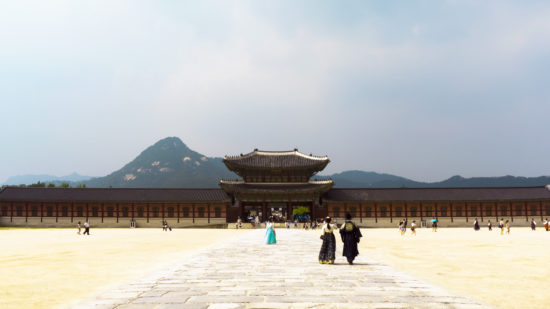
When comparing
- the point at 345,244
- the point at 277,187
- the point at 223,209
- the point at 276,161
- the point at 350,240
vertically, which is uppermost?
the point at 276,161

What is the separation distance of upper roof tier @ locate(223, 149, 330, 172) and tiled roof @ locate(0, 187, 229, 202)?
435 centimetres

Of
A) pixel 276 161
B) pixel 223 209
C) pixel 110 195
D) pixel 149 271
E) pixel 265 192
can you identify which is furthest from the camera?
pixel 276 161

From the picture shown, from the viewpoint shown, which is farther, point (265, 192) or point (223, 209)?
point (223, 209)

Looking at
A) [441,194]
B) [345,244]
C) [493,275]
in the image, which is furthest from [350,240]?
[441,194]

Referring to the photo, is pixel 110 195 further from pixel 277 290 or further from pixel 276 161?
pixel 277 290

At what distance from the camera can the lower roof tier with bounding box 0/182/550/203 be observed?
49.9m

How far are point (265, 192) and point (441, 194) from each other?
A: 72.1 feet

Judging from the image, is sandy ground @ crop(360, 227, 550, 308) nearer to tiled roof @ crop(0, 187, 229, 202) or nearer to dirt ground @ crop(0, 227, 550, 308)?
dirt ground @ crop(0, 227, 550, 308)

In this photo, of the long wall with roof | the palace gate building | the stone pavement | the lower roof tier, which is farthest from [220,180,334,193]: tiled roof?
the stone pavement

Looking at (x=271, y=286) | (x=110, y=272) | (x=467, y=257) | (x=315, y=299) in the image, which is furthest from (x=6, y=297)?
(x=467, y=257)

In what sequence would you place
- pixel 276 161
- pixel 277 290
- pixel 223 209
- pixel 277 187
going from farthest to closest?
pixel 276 161
pixel 277 187
pixel 223 209
pixel 277 290

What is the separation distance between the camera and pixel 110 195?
52.2 m

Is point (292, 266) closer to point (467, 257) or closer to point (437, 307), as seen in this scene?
point (437, 307)

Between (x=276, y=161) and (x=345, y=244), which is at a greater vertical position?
(x=276, y=161)
